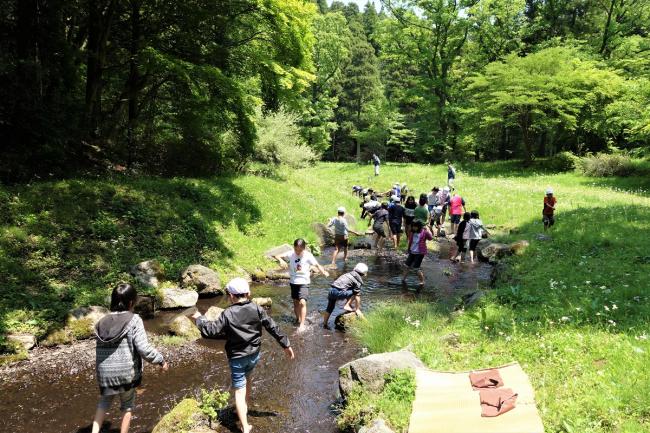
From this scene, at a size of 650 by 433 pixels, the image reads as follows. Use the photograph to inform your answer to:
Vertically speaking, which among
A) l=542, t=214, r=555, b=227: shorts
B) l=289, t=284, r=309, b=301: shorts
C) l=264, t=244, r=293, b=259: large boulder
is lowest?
l=264, t=244, r=293, b=259: large boulder

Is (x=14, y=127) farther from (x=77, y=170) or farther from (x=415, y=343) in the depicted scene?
(x=415, y=343)

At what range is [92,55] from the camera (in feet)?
51.9

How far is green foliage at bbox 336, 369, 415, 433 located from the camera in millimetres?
5715

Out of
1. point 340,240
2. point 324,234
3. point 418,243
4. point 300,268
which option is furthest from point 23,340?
point 324,234

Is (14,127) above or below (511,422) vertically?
above

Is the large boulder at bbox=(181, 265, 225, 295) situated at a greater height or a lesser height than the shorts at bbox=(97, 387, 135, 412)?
lesser

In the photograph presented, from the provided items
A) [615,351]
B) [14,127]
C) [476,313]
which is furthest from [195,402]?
[14,127]

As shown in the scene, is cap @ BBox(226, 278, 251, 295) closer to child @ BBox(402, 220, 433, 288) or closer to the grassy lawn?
the grassy lawn

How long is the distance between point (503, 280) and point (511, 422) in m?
7.24

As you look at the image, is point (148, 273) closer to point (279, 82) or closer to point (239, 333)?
point (239, 333)

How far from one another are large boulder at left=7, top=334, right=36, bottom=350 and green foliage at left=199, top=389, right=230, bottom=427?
14.3ft

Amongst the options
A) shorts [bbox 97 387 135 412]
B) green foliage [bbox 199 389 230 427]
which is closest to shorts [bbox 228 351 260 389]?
green foliage [bbox 199 389 230 427]

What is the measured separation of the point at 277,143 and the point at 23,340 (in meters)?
19.6

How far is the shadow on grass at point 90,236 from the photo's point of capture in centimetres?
992
